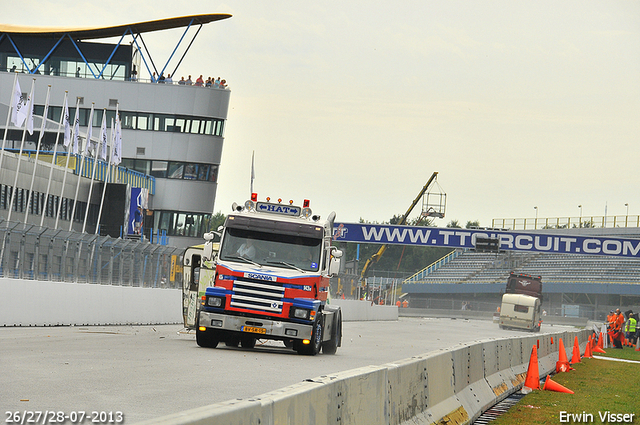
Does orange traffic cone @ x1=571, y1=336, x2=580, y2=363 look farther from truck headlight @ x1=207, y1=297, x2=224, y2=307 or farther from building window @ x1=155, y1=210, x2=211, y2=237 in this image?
building window @ x1=155, y1=210, x2=211, y2=237

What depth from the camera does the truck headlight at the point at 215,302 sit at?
17266 millimetres

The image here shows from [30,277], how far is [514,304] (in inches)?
1637

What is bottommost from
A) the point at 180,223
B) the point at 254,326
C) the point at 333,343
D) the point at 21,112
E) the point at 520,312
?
the point at 333,343

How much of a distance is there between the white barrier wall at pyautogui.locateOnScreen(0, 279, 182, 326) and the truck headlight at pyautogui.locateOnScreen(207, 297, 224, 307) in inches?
272

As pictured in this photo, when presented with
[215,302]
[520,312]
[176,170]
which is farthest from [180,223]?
[215,302]

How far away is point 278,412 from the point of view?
16.8 ft

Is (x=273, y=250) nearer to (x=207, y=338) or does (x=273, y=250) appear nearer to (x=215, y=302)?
(x=215, y=302)

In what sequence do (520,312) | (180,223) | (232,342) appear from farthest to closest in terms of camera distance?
(180,223) → (520,312) → (232,342)

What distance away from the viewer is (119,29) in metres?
66.1

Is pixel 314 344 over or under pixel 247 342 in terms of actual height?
over

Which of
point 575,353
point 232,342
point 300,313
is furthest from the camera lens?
point 575,353

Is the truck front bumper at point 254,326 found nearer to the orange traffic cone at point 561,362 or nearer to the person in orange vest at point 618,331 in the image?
the orange traffic cone at point 561,362

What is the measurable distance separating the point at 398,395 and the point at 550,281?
78484 mm

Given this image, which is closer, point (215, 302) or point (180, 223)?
point (215, 302)
